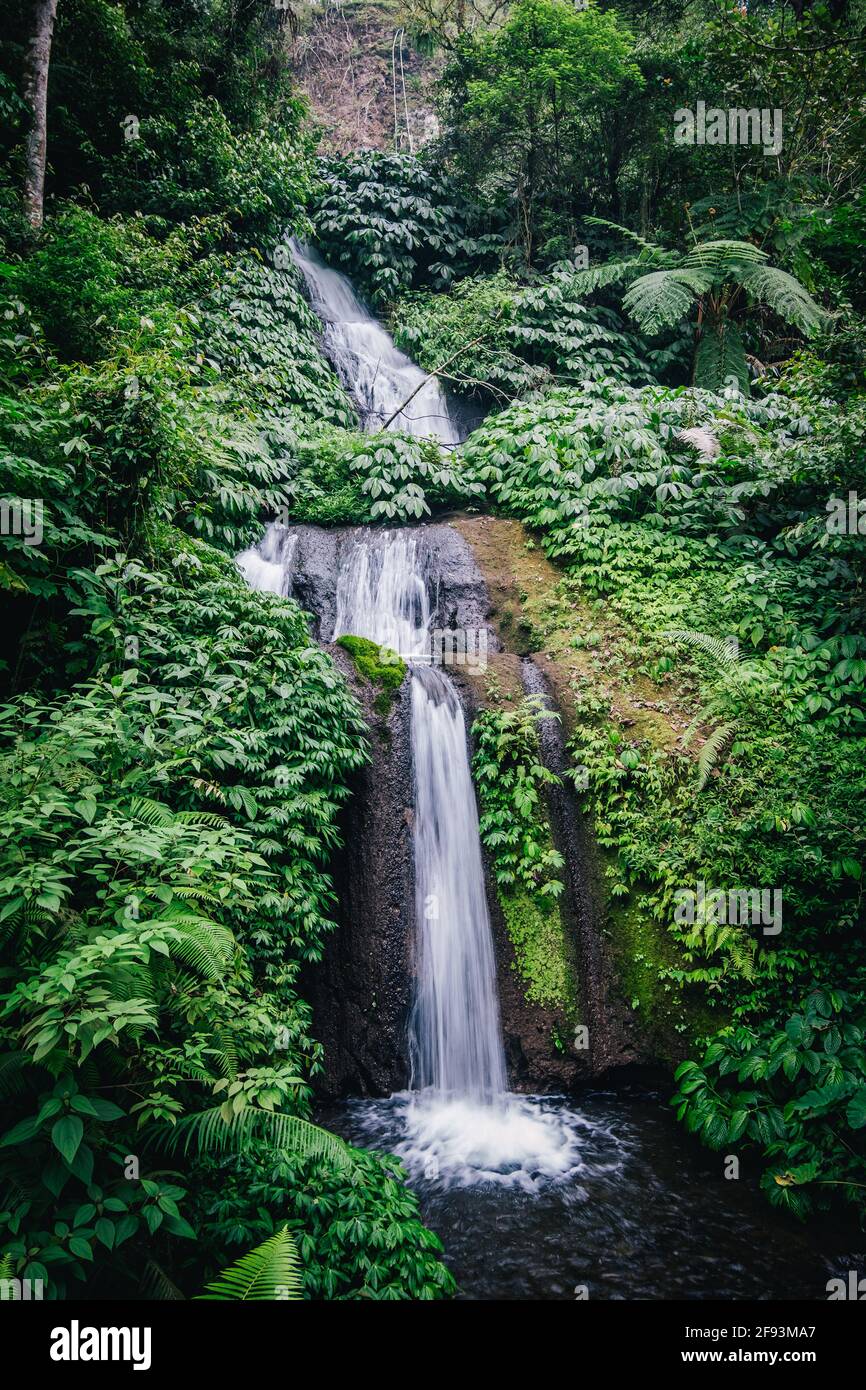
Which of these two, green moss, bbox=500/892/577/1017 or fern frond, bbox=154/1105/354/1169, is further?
green moss, bbox=500/892/577/1017

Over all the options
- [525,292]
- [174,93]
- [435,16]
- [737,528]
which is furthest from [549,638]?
[435,16]

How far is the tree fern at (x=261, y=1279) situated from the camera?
2.36 meters

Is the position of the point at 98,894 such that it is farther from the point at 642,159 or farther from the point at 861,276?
the point at 642,159

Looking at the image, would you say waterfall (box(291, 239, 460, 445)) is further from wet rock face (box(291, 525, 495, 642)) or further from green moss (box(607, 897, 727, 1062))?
green moss (box(607, 897, 727, 1062))

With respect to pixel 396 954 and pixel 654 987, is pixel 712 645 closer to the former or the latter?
pixel 654 987

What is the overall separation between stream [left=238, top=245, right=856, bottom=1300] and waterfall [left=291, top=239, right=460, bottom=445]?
6809 mm

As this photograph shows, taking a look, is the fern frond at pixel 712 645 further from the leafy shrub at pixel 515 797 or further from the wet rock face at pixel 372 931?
the wet rock face at pixel 372 931

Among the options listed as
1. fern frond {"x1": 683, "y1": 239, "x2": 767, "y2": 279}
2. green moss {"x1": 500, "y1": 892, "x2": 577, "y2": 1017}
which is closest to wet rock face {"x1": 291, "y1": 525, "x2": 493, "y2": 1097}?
green moss {"x1": 500, "y1": 892, "x2": 577, "y2": 1017}

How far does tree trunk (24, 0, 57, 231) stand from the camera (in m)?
Result: 7.76

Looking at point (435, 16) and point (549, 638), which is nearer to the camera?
point (549, 638)

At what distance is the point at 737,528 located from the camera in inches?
307

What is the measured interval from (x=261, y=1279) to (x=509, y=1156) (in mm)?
2832
